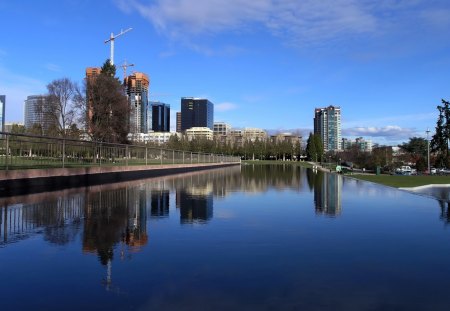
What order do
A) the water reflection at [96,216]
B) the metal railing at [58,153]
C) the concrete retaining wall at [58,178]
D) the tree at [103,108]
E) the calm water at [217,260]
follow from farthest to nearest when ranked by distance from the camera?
1. the tree at [103,108]
2. the metal railing at [58,153]
3. the concrete retaining wall at [58,178]
4. the water reflection at [96,216]
5. the calm water at [217,260]

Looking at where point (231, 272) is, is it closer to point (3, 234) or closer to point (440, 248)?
point (440, 248)

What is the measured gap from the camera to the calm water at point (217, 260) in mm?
4391

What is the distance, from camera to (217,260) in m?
5.98

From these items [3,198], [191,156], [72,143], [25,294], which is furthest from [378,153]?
[25,294]

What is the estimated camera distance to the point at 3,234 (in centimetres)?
737

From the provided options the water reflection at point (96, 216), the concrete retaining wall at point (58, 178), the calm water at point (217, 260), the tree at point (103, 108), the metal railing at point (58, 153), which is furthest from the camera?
the tree at point (103, 108)

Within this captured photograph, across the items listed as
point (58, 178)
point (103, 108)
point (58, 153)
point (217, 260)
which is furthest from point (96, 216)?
point (103, 108)

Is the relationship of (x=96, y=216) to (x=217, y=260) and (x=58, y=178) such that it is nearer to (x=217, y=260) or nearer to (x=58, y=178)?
(x=217, y=260)

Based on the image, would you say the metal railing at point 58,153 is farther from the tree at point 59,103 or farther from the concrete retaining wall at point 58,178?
the tree at point 59,103

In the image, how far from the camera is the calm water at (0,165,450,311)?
439cm

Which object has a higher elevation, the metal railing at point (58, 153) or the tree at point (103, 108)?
the tree at point (103, 108)

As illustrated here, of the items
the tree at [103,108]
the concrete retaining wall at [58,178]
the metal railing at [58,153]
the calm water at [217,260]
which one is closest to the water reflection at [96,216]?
the calm water at [217,260]

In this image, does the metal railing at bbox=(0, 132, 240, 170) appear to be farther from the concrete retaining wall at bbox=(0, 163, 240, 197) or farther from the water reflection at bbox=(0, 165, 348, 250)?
the water reflection at bbox=(0, 165, 348, 250)

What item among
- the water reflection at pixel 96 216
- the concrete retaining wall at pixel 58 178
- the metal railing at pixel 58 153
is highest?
the metal railing at pixel 58 153
